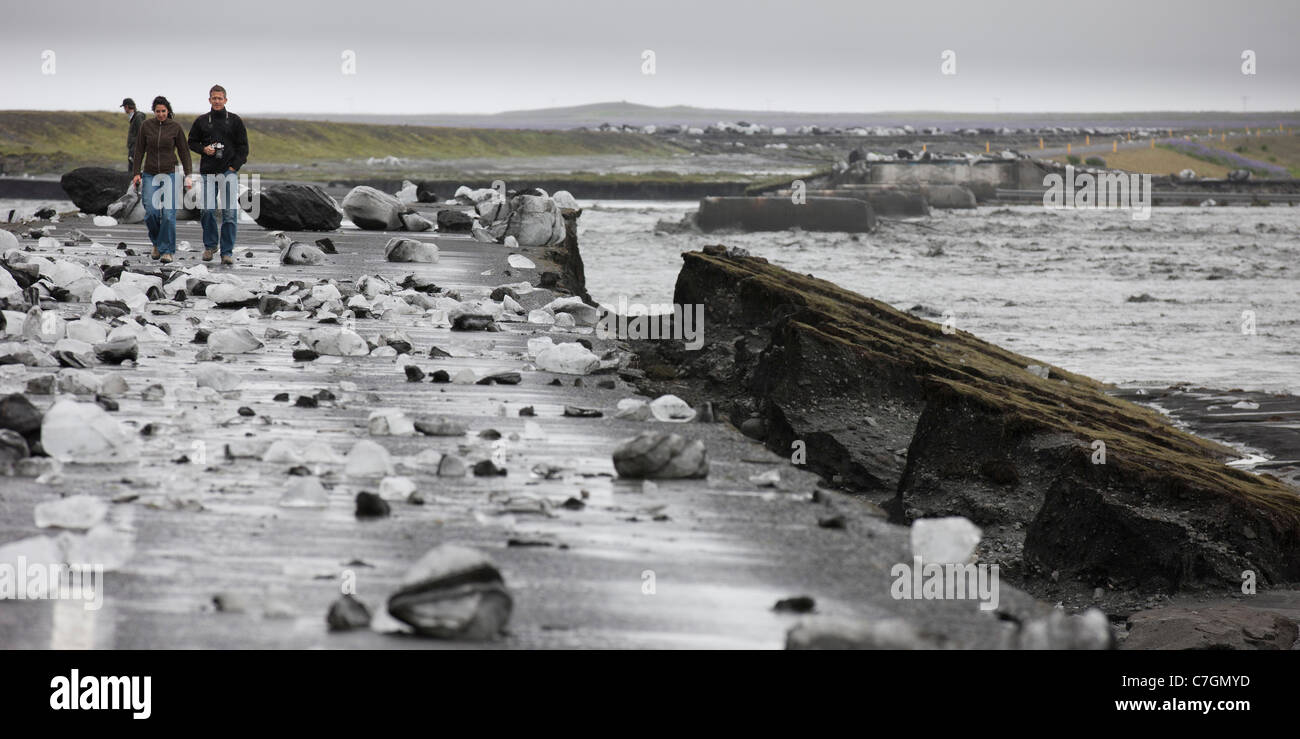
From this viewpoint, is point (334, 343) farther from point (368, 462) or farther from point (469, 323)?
point (368, 462)

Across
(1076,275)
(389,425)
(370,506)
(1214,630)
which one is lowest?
(1214,630)

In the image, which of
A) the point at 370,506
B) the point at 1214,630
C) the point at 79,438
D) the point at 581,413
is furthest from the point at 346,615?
the point at 1214,630

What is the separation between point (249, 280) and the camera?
11180mm

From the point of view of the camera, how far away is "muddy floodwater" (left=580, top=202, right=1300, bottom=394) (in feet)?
64.7

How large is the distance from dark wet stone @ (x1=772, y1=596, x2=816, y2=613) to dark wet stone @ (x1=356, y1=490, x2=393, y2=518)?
4.95 feet

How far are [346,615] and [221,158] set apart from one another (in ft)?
29.9

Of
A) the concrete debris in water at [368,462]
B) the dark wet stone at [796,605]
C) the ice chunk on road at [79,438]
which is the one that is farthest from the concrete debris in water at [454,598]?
the ice chunk on road at [79,438]

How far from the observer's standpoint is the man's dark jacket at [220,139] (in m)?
11.8

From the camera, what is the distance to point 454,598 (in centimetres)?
357

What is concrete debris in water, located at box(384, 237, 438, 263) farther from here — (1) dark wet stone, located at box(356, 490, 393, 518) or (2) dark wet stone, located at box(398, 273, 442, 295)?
(1) dark wet stone, located at box(356, 490, 393, 518)

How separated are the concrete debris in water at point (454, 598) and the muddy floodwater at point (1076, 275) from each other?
46.3 feet
